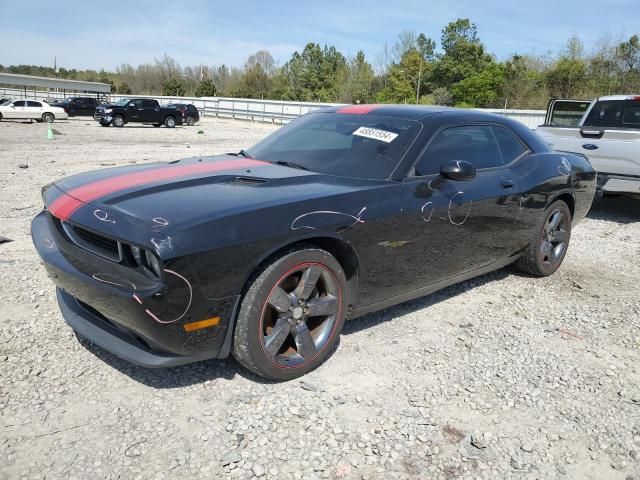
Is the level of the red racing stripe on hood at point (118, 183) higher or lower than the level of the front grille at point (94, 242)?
higher

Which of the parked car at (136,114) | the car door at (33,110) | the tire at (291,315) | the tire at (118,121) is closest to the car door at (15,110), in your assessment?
the car door at (33,110)

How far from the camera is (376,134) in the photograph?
367cm

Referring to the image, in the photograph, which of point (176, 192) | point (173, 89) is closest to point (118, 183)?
point (176, 192)

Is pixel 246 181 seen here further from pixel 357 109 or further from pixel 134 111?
pixel 134 111

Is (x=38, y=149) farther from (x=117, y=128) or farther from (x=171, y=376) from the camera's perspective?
(x=171, y=376)

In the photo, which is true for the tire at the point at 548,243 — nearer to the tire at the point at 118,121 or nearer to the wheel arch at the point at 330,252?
the wheel arch at the point at 330,252

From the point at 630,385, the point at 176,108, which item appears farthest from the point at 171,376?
the point at 176,108

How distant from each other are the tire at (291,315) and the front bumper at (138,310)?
0.13 m

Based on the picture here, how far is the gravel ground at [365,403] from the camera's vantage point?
235 centimetres

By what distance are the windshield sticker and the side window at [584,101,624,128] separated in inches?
250

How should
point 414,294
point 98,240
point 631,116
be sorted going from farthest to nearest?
1. point 631,116
2. point 414,294
3. point 98,240

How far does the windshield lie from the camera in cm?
345

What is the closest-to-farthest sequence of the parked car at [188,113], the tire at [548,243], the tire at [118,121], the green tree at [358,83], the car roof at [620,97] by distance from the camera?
the tire at [548,243] → the car roof at [620,97] → the tire at [118,121] → the parked car at [188,113] → the green tree at [358,83]

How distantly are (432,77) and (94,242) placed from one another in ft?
231
